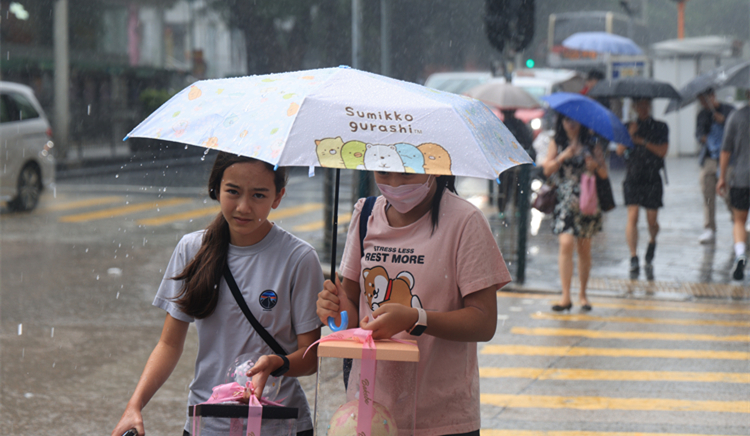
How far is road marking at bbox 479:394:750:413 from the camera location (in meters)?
5.20

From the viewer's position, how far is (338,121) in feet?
7.50

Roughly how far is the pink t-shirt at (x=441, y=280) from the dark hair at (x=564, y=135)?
17.1 ft

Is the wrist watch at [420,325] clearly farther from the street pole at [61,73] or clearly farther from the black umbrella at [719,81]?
the street pole at [61,73]

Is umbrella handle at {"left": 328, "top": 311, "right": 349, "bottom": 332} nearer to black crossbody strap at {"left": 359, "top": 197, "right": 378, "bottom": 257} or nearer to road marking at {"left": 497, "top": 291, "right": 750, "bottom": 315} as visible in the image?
black crossbody strap at {"left": 359, "top": 197, "right": 378, "bottom": 257}

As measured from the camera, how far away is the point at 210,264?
2.62 meters

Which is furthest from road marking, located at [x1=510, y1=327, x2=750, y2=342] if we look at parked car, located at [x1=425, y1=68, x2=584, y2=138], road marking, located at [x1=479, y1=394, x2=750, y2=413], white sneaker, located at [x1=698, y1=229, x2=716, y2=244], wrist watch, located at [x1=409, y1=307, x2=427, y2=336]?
parked car, located at [x1=425, y1=68, x2=584, y2=138]

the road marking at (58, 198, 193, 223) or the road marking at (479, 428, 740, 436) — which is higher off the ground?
the road marking at (58, 198, 193, 223)

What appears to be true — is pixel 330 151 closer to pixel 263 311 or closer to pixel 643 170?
pixel 263 311

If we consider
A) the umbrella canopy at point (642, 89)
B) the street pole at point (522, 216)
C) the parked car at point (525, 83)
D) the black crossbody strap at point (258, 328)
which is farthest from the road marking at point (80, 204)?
the black crossbody strap at point (258, 328)

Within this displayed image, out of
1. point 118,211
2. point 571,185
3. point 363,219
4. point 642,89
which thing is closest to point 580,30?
point 642,89

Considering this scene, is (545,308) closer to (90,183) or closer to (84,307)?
(84,307)

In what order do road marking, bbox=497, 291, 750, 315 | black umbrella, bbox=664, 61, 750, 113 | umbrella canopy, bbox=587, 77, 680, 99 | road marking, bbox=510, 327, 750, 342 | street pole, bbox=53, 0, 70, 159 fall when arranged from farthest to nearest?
street pole, bbox=53, 0, 70, 159 → umbrella canopy, bbox=587, 77, 680, 99 → black umbrella, bbox=664, 61, 750, 113 → road marking, bbox=497, 291, 750, 315 → road marking, bbox=510, 327, 750, 342

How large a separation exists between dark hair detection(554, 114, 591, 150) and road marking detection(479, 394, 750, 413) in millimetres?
2818

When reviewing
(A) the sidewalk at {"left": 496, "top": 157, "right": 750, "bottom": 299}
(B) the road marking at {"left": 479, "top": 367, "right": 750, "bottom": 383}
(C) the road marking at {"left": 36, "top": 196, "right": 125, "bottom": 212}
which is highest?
(C) the road marking at {"left": 36, "top": 196, "right": 125, "bottom": 212}
